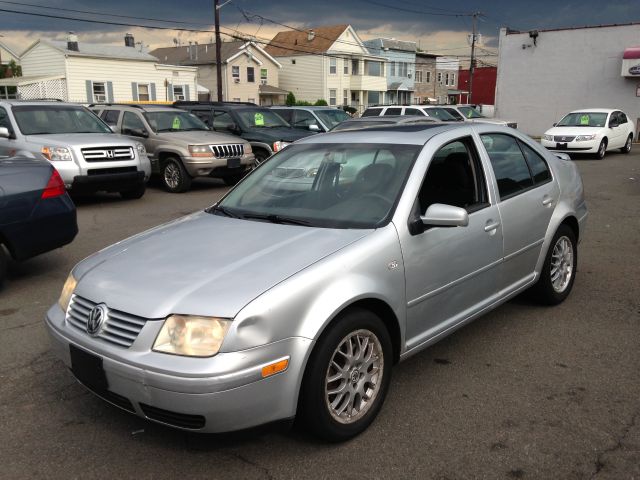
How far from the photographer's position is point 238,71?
49.7m

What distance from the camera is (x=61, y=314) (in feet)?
10.5

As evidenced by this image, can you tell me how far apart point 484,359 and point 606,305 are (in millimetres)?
1693

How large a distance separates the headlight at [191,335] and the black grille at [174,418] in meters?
0.28

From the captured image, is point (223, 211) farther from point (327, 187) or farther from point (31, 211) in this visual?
point (31, 211)

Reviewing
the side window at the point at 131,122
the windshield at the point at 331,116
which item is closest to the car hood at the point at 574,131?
the windshield at the point at 331,116

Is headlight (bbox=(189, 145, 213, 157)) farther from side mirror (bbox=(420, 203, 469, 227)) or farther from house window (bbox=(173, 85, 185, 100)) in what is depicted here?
house window (bbox=(173, 85, 185, 100))

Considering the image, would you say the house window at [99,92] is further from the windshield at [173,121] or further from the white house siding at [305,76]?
the windshield at [173,121]

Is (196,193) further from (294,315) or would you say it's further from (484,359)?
(294,315)

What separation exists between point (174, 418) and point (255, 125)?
12.3 metres

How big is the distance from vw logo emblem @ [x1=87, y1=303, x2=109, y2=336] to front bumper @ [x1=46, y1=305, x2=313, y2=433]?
12 centimetres

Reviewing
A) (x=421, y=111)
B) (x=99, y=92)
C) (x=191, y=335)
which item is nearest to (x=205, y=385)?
(x=191, y=335)

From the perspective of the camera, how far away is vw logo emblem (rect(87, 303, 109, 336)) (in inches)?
112

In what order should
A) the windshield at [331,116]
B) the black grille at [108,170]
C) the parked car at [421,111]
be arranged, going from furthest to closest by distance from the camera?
the parked car at [421,111] < the windshield at [331,116] < the black grille at [108,170]

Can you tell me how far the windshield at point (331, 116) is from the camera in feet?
51.6
